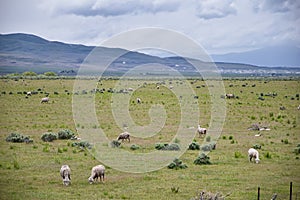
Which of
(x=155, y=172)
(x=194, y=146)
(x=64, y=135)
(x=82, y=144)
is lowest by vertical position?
(x=155, y=172)

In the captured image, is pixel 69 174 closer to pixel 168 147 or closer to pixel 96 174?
pixel 96 174

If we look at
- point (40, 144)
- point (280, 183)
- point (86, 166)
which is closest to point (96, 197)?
point (86, 166)

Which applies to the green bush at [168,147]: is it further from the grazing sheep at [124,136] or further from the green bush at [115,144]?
the grazing sheep at [124,136]

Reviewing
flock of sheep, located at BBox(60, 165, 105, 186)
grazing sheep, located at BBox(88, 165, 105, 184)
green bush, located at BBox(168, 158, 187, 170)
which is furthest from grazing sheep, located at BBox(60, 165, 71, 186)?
green bush, located at BBox(168, 158, 187, 170)

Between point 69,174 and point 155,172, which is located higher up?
point 69,174

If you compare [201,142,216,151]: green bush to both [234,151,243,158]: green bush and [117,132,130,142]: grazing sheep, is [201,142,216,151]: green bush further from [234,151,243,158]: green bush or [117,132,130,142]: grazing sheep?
[117,132,130,142]: grazing sheep

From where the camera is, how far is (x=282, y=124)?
1219 inches

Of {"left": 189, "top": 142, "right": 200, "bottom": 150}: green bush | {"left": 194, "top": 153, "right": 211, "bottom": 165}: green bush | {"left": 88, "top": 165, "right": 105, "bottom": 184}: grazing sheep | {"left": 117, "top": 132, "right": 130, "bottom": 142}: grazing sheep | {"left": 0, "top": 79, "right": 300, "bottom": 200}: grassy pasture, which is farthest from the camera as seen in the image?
{"left": 117, "top": 132, "right": 130, "bottom": 142}: grazing sheep

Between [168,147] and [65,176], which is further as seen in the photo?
[168,147]

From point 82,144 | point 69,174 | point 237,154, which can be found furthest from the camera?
point 82,144

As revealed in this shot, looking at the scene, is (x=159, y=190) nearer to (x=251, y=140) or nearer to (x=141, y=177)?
(x=141, y=177)

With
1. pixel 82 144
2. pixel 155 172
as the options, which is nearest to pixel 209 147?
pixel 155 172

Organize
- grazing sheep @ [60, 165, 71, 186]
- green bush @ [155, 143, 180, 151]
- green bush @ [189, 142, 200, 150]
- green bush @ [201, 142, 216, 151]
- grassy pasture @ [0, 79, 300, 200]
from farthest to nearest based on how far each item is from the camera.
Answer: green bush @ [189, 142, 200, 150] → green bush @ [201, 142, 216, 151] → green bush @ [155, 143, 180, 151] → grazing sheep @ [60, 165, 71, 186] → grassy pasture @ [0, 79, 300, 200]

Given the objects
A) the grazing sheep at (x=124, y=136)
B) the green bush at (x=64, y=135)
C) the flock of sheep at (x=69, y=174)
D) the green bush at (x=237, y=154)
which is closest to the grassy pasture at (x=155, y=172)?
the green bush at (x=237, y=154)
